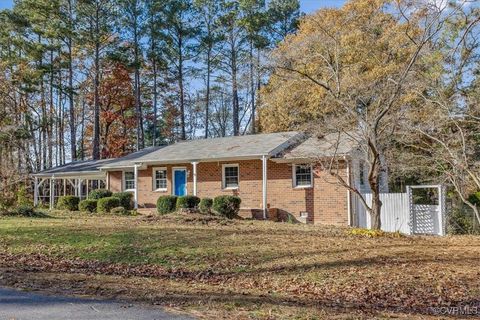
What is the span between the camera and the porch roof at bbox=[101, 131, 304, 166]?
20.3m

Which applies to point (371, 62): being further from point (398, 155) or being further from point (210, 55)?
point (210, 55)

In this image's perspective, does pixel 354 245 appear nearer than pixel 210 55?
Yes

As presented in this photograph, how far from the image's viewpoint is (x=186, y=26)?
36250 mm

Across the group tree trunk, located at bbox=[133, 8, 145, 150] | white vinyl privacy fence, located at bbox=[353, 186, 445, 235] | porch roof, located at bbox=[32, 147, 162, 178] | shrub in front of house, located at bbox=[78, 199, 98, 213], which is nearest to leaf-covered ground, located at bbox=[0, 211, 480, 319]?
white vinyl privacy fence, located at bbox=[353, 186, 445, 235]

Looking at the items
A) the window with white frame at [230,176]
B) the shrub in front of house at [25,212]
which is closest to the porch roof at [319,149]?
the window with white frame at [230,176]

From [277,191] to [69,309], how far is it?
1490 centimetres

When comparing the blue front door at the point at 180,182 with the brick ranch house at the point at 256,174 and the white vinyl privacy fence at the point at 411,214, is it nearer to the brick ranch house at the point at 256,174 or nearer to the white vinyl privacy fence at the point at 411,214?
the brick ranch house at the point at 256,174

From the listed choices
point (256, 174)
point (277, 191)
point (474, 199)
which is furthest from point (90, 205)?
point (474, 199)

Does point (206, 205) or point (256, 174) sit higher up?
point (256, 174)

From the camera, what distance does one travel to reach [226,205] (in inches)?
737

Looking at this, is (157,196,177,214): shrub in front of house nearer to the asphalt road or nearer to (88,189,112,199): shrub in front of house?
(88,189,112,199): shrub in front of house

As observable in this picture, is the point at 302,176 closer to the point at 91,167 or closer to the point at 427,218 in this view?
the point at 427,218

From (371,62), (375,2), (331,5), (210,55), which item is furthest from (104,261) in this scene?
(210,55)

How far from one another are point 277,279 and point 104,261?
150 inches
